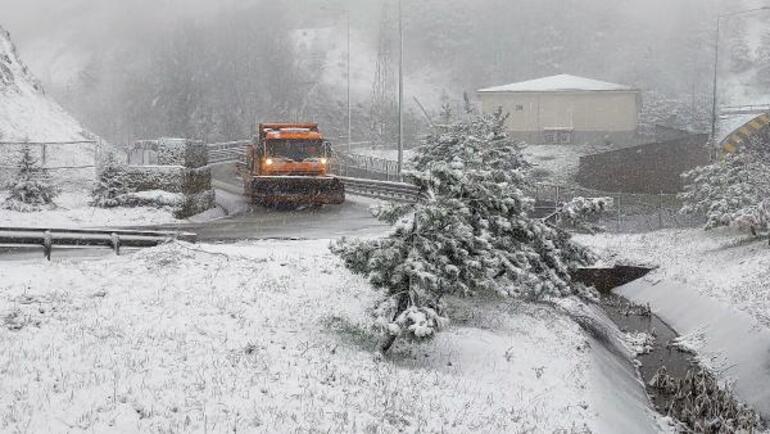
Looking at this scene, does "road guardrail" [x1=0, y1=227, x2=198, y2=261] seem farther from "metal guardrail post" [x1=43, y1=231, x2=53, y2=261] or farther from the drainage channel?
→ the drainage channel

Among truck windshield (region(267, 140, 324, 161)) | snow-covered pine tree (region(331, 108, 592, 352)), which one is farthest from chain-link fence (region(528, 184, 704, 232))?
snow-covered pine tree (region(331, 108, 592, 352))

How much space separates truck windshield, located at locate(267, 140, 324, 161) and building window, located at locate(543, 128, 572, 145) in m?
32.2

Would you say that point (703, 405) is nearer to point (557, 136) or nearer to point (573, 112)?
point (557, 136)

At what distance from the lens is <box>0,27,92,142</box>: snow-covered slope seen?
112 feet

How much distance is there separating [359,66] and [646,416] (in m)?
83.3

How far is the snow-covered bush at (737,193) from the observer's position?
1080 inches

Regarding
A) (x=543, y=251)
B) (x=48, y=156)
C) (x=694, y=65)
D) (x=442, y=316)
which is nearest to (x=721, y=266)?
(x=543, y=251)

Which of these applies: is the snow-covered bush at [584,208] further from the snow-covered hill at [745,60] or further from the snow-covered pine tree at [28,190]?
the snow-covered hill at [745,60]

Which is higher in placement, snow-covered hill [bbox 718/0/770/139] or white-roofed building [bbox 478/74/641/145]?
snow-covered hill [bbox 718/0/770/139]

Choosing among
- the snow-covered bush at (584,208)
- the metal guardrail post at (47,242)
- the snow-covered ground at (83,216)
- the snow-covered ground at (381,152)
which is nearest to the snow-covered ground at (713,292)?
the snow-covered bush at (584,208)

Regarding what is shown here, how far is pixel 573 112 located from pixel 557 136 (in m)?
2.31

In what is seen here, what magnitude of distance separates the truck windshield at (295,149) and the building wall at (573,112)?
30097 millimetres

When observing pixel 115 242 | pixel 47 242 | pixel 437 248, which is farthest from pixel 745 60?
pixel 47 242

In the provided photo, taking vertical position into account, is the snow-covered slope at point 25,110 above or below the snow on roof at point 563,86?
below
